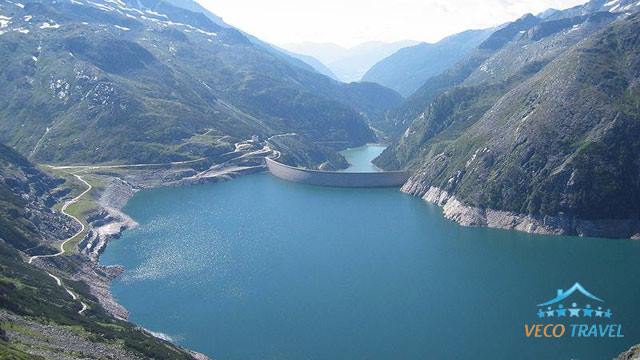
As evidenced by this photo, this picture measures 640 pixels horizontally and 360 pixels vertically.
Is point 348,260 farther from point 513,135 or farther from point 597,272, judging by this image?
point 513,135

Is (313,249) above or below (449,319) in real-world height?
below

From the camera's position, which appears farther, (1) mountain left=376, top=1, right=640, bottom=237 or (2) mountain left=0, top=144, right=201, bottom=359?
(1) mountain left=376, top=1, right=640, bottom=237

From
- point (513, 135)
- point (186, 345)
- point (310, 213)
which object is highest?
point (513, 135)

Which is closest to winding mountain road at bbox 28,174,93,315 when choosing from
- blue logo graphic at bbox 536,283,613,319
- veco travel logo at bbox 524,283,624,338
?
veco travel logo at bbox 524,283,624,338

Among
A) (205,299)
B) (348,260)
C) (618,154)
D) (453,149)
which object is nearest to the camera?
(205,299)

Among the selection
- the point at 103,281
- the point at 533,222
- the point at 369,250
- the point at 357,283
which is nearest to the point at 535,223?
the point at 533,222

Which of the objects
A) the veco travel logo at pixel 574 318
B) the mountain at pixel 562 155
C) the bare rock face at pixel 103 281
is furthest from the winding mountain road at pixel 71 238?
the mountain at pixel 562 155

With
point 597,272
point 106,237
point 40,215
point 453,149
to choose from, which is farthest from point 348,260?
point 453,149

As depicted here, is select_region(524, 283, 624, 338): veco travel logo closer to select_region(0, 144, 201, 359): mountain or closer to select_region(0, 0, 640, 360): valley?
select_region(0, 0, 640, 360): valley
